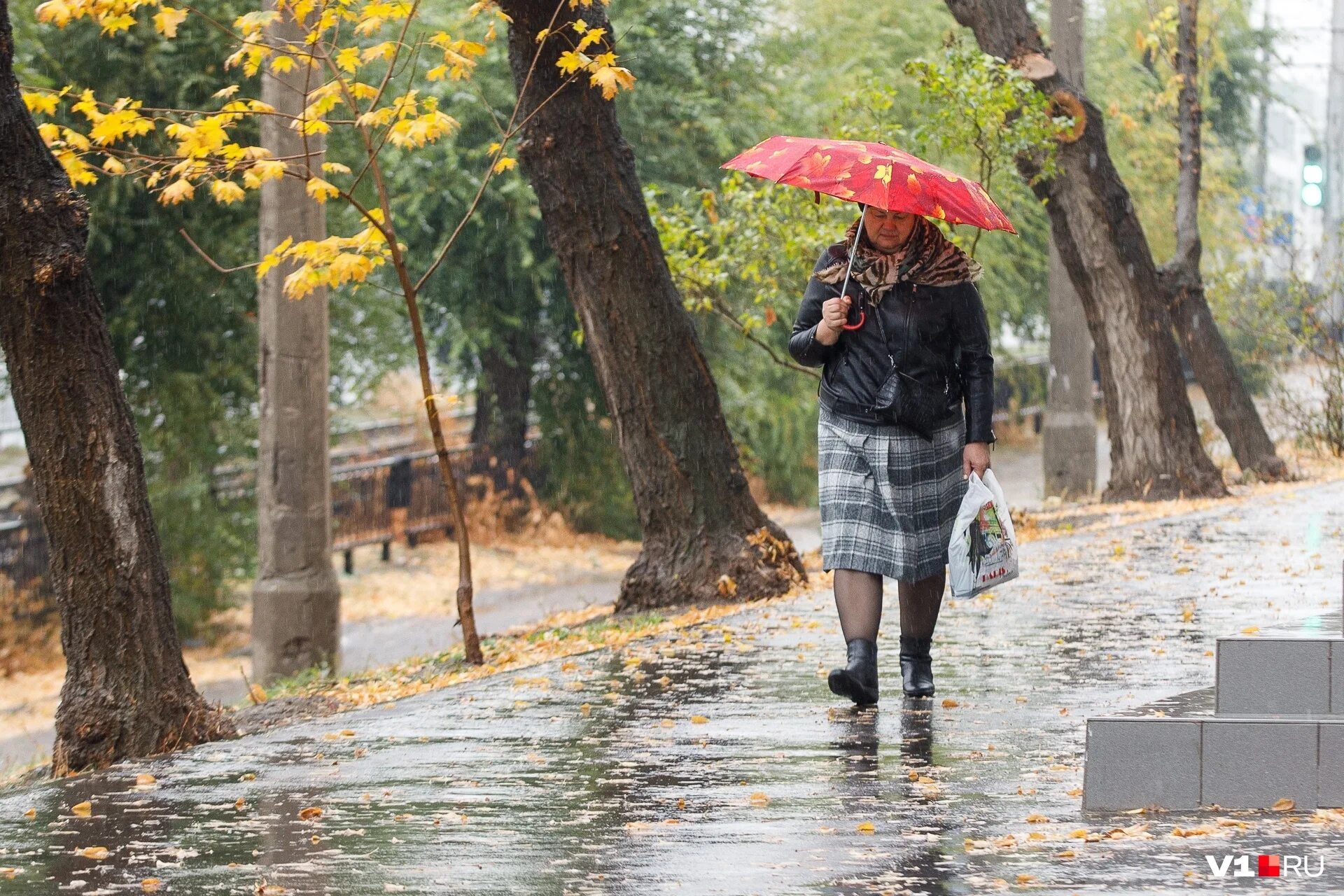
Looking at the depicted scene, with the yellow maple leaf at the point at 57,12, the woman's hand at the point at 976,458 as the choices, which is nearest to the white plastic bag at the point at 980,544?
the woman's hand at the point at 976,458

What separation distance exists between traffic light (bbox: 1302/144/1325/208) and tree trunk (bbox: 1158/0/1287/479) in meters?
4.64

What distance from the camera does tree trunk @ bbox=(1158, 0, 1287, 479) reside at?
17.8 m

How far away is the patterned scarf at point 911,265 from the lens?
21.5 feet

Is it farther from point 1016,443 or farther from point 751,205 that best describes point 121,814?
point 1016,443

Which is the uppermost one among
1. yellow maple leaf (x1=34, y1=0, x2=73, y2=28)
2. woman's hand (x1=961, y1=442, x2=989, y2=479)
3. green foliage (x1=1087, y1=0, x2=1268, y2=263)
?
green foliage (x1=1087, y1=0, x2=1268, y2=263)

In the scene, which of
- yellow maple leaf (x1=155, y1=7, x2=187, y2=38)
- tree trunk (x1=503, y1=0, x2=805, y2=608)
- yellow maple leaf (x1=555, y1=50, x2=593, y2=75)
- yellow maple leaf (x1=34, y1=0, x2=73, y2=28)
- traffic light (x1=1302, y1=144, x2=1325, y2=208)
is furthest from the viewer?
traffic light (x1=1302, y1=144, x2=1325, y2=208)

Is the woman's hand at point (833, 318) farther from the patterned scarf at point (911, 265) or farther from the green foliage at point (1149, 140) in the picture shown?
the green foliage at point (1149, 140)

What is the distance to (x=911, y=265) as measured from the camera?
6566mm

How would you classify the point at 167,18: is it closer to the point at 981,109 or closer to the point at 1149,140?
the point at 981,109

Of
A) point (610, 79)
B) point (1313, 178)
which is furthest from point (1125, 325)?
point (610, 79)

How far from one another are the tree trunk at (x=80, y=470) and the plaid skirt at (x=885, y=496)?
2.57 meters

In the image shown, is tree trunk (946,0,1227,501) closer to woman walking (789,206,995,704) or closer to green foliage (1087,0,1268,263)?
woman walking (789,206,995,704)

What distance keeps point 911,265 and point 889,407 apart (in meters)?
0.52

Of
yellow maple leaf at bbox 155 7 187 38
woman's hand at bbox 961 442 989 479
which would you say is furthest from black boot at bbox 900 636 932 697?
yellow maple leaf at bbox 155 7 187 38
